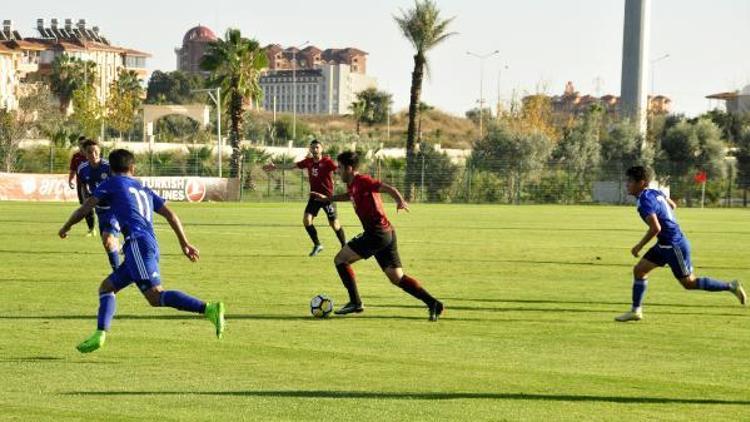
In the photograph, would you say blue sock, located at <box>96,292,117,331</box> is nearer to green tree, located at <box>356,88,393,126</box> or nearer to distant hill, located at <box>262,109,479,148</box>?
green tree, located at <box>356,88,393,126</box>

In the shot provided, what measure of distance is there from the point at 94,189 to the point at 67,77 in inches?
5068

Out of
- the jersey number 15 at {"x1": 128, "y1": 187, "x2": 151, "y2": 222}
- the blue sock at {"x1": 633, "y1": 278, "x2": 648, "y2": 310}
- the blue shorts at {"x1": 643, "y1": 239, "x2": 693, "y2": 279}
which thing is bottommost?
the blue sock at {"x1": 633, "y1": 278, "x2": 648, "y2": 310}

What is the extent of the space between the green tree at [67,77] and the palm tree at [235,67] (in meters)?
71.0

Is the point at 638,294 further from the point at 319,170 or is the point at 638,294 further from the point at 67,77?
the point at 67,77

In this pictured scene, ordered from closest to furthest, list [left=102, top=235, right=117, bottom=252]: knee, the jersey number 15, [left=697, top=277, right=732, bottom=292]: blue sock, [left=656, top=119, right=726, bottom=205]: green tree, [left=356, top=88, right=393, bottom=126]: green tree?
1. the jersey number 15
2. [left=697, top=277, right=732, bottom=292]: blue sock
3. [left=102, top=235, right=117, bottom=252]: knee
4. [left=656, top=119, right=726, bottom=205]: green tree
5. [left=356, top=88, right=393, bottom=126]: green tree

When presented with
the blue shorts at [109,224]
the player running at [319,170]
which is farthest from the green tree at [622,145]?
the blue shorts at [109,224]

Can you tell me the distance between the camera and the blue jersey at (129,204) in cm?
1162

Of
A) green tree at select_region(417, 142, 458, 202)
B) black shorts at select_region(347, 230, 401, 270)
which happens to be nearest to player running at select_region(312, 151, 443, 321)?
black shorts at select_region(347, 230, 401, 270)

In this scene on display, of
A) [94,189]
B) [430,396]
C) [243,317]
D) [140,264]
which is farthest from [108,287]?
[94,189]

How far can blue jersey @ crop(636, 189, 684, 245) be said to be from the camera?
14930 millimetres

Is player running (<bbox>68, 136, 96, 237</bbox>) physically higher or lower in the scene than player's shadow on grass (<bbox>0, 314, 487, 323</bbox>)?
higher

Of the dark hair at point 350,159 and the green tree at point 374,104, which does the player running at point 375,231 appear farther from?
the green tree at point 374,104

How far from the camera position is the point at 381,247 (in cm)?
1477

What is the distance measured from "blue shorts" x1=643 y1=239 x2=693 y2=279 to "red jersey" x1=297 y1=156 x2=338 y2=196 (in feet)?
32.4
